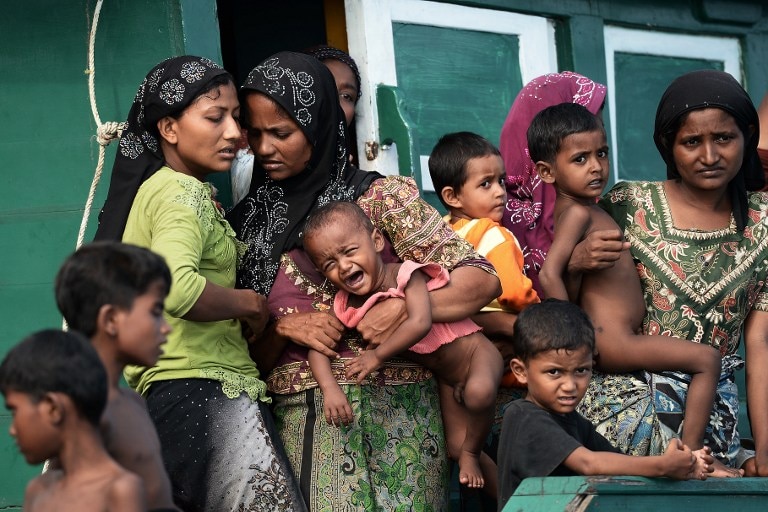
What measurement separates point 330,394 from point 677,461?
97 cm

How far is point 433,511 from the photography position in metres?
3.75

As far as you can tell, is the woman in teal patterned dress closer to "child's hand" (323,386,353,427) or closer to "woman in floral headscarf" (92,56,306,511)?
"child's hand" (323,386,353,427)

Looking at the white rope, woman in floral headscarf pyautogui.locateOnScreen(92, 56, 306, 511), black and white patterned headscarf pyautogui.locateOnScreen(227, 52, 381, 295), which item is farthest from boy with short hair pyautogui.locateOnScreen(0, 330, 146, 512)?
the white rope

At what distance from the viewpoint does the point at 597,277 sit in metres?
4.03

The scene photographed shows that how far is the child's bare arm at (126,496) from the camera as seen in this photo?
2344 mm

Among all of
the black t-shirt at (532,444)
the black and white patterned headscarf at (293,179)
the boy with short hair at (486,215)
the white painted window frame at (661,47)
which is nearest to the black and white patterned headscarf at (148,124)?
the black and white patterned headscarf at (293,179)

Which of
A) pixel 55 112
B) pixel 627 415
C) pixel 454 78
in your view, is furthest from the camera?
pixel 454 78

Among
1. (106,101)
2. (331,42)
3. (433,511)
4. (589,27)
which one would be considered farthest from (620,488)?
(589,27)

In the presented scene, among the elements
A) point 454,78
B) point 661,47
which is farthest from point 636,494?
point 661,47

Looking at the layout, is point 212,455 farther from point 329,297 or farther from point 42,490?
point 42,490

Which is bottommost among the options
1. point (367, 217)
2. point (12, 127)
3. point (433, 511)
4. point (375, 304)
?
point (433, 511)

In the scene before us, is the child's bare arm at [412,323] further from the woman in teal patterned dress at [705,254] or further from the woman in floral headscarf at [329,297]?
the woman in teal patterned dress at [705,254]

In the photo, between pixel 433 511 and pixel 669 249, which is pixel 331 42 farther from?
pixel 433 511

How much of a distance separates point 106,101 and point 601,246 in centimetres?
181
